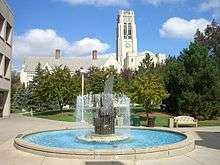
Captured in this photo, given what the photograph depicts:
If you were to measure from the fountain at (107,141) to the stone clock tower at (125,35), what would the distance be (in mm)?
140867

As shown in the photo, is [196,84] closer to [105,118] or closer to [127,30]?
[105,118]

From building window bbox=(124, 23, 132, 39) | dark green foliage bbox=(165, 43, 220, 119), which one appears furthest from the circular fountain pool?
building window bbox=(124, 23, 132, 39)

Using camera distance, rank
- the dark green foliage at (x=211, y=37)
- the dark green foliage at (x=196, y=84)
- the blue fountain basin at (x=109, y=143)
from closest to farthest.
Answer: the blue fountain basin at (x=109, y=143), the dark green foliage at (x=196, y=84), the dark green foliage at (x=211, y=37)

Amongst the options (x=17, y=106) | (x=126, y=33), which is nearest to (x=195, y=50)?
(x=17, y=106)

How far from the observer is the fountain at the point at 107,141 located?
12031 millimetres

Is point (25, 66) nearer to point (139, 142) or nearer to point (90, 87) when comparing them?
point (90, 87)

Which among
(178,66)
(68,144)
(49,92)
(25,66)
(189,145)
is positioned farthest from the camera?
(25,66)

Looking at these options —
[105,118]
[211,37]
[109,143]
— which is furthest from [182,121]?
[211,37]

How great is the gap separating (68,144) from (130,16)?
157 metres

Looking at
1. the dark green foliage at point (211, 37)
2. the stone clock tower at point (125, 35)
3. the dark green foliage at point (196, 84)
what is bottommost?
the dark green foliage at point (196, 84)

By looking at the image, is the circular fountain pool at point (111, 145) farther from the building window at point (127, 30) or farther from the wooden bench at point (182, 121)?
the building window at point (127, 30)

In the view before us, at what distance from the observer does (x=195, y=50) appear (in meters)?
37.3

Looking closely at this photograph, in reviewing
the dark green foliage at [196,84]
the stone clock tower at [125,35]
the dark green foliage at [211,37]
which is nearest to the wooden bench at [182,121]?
the dark green foliage at [196,84]

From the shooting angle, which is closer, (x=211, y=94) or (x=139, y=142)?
(x=139, y=142)
